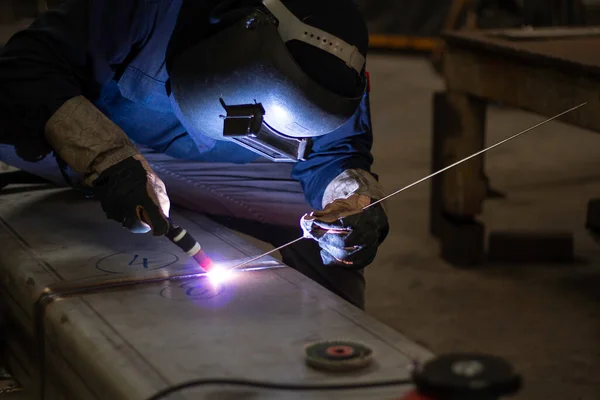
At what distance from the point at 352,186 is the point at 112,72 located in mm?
664

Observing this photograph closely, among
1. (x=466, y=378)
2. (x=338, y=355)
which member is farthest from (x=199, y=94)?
(x=466, y=378)

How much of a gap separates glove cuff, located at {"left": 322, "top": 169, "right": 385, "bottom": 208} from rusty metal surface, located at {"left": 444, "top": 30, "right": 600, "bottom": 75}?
123 cm

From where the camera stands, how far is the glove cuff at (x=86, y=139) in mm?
2062

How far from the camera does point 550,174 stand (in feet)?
18.0

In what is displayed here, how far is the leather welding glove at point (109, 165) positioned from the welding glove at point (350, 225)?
1.18ft

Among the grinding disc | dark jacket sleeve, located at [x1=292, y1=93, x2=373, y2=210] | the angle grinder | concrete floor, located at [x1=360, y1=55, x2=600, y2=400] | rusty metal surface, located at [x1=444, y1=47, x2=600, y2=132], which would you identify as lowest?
concrete floor, located at [x1=360, y1=55, x2=600, y2=400]

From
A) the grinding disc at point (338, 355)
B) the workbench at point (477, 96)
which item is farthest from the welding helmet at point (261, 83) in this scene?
the workbench at point (477, 96)

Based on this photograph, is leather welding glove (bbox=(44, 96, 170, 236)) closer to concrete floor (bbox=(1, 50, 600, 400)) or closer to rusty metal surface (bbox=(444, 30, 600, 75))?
concrete floor (bbox=(1, 50, 600, 400))

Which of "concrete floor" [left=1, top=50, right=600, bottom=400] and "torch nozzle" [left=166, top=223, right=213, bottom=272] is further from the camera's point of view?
"concrete floor" [left=1, top=50, right=600, bottom=400]

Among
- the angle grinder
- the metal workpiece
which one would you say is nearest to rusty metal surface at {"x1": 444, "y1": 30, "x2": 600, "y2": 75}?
the metal workpiece

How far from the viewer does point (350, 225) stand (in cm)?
213

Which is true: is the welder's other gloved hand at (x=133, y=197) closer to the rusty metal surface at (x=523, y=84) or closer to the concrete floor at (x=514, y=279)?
the concrete floor at (x=514, y=279)

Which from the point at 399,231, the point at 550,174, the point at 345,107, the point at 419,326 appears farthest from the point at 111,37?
the point at 550,174

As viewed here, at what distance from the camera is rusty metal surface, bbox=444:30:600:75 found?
3.28 meters
